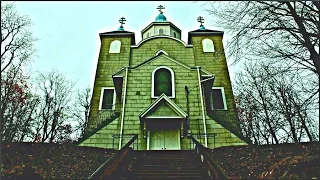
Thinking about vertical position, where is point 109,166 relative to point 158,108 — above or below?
below

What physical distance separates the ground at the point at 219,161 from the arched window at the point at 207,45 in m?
11.2

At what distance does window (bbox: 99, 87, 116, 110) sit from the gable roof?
404 cm

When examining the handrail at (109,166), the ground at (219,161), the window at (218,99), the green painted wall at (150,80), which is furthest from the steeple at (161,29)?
the handrail at (109,166)

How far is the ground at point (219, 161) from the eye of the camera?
894 cm

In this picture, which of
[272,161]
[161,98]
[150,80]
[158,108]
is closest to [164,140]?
[158,108]

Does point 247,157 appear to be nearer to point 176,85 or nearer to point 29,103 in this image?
point 176,85

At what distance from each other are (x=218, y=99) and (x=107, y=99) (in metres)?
7.26

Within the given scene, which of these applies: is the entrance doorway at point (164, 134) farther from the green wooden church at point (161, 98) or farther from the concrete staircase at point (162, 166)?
the concrete staircase at point (162, 166)

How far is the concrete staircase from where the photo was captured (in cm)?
997

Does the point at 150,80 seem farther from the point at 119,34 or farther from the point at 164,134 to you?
the point at 119,34

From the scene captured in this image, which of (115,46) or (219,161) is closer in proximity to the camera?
(219,161)

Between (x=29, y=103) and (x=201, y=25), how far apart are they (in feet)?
50.4

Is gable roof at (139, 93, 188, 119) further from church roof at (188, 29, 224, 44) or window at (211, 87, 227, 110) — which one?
church roof at (188, 29, 224, 44)

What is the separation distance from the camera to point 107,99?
68.5ft
